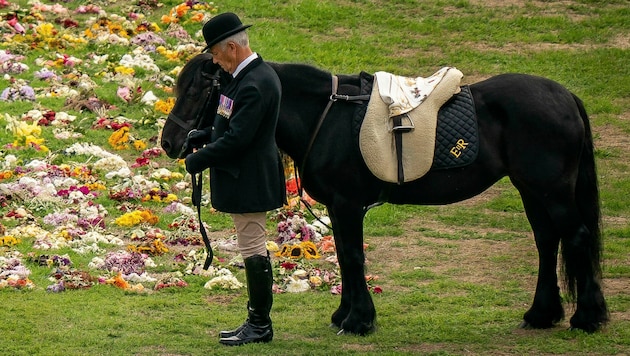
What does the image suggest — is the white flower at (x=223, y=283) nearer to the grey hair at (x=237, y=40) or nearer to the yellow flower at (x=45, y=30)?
the grey hair at (x=237, y=40)

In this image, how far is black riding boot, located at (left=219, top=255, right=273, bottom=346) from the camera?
8.22 metres

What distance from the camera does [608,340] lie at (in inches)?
332

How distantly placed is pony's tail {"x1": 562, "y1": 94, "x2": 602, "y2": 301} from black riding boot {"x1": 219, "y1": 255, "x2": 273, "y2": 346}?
2.26 m

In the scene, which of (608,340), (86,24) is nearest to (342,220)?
(608,340)

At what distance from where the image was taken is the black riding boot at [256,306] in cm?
822

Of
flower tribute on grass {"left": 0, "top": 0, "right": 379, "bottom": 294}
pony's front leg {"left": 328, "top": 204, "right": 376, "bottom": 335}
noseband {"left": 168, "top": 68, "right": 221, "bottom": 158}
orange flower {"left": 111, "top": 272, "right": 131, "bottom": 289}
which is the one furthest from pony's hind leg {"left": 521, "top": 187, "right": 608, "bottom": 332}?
orange flower {"left": 111, "top": 272, "right": 131, "bottom": 289}

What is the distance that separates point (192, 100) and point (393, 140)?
1489 mm

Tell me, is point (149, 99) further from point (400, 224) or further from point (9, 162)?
point (400, 224)

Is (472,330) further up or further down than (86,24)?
further down

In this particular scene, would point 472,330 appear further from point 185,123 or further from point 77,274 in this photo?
point 77,274

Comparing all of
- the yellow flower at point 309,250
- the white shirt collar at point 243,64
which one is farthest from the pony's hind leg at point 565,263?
the yellow flower at point 309,250

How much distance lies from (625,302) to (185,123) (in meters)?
3.89

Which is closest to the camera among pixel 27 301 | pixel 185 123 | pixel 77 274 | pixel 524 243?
pixel 185 123

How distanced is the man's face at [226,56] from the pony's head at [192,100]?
278mm
